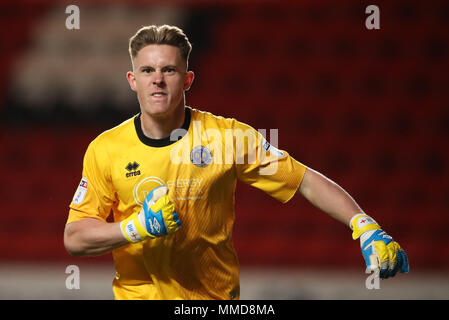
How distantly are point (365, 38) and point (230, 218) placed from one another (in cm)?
426

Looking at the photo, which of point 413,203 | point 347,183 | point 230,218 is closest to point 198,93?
point 347,183

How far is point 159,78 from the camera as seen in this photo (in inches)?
106

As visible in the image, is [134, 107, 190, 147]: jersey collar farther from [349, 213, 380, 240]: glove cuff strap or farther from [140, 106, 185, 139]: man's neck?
[349, 213, 380, 240]: glove cuff strap

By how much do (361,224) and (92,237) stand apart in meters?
1.13

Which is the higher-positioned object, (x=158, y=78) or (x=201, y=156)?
(x=158, y=78)

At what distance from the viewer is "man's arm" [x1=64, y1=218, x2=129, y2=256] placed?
8.52ft

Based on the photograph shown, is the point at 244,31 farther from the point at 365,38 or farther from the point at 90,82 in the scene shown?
the point at 90,82

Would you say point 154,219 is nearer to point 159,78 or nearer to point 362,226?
point 159,78

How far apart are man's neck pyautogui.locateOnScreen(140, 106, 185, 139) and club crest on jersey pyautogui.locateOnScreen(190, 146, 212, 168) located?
0.14 meters

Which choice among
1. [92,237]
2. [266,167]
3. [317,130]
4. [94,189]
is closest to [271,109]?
[317,130]

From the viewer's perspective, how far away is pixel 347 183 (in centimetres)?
598

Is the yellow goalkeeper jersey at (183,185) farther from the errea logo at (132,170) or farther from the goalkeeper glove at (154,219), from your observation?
the goalkeeper glove at (154,219)

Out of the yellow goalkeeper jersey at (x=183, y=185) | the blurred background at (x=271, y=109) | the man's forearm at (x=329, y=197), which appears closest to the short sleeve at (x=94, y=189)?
the yellow goalkeeper jersey at (x=183, y=185)

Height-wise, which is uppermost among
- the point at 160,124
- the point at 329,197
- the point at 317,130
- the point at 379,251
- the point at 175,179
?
the point at 317,130
